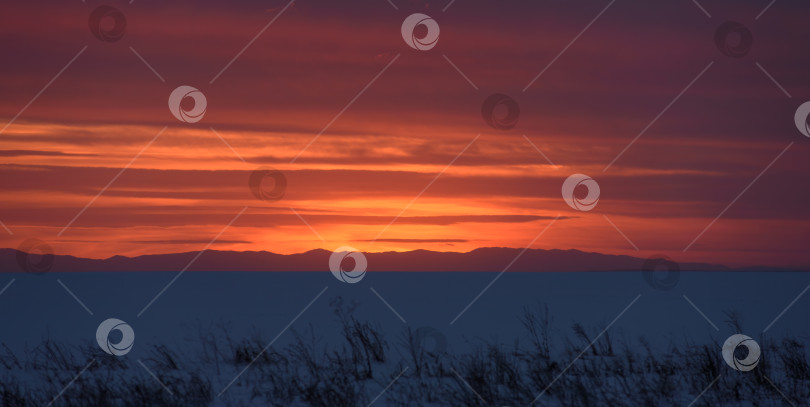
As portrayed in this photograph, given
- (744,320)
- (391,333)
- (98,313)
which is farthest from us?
(98,313)

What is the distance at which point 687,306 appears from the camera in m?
26.7

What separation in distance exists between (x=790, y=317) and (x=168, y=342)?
1642 centimetres

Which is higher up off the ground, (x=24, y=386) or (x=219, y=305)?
(x=219, y=305)

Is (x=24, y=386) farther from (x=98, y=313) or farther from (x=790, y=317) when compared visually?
(x=790, y=317)

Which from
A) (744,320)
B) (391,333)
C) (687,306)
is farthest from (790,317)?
(391,333)
